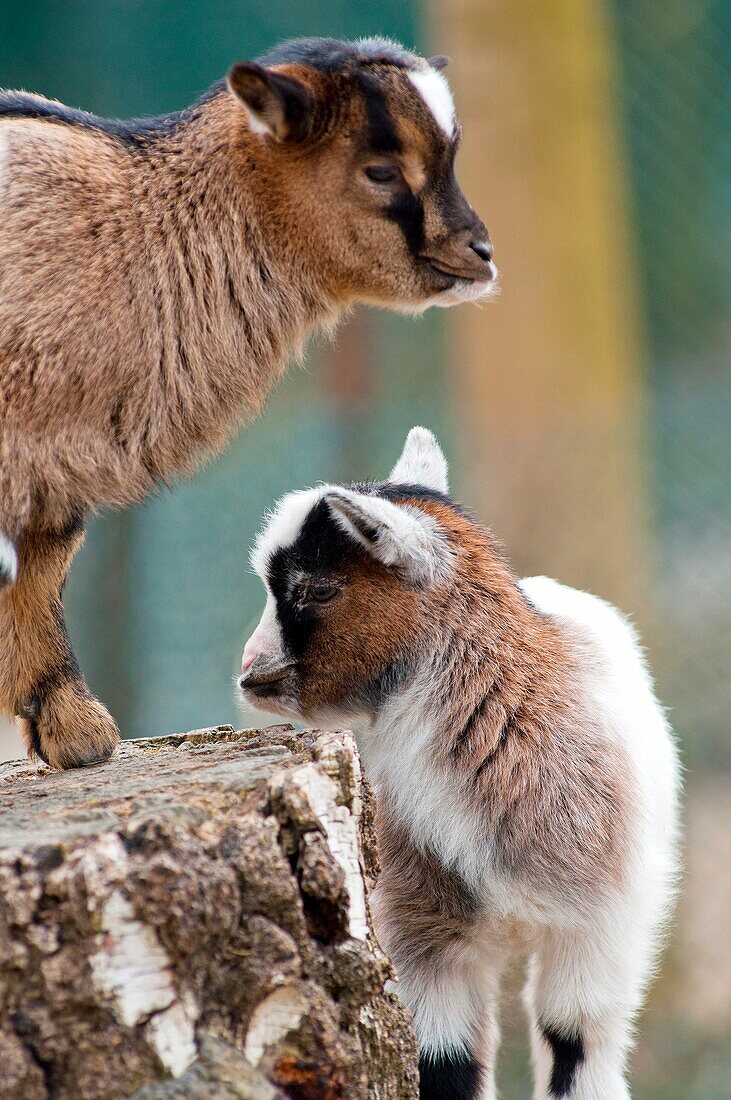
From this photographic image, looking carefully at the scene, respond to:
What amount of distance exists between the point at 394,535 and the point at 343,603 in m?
0.19

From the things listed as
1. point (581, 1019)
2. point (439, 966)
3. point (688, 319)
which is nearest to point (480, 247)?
point (439, 966)

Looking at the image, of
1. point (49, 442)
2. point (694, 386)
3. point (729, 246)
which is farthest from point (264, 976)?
point (729, 246)

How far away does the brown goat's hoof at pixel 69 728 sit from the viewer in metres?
2.77

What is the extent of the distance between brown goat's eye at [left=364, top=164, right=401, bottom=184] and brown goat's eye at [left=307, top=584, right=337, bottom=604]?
0.79 meters

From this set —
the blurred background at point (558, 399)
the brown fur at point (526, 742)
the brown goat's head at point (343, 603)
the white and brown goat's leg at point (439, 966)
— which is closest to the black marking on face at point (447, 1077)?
the white and brown goat's leg at point (439, 966)

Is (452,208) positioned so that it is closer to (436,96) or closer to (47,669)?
(436,96)

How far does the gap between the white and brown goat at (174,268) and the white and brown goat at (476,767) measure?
355 millimetres

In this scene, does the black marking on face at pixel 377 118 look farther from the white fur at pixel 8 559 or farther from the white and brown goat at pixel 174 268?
the white fur at pixel 8 559

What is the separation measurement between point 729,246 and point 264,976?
16.3 feet

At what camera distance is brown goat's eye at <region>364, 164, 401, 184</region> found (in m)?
2.70

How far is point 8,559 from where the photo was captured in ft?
8.18

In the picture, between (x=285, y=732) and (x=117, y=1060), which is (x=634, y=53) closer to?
(x=285, y=732)

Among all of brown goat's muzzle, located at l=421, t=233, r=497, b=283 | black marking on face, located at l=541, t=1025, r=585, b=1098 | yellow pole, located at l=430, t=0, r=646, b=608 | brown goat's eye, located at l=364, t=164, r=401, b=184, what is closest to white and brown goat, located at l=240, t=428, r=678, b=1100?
black marking on face, located at l=541, t=1025, r=585, b=1098

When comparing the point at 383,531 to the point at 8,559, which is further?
the point at 383,531
